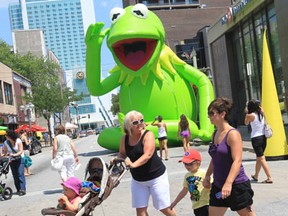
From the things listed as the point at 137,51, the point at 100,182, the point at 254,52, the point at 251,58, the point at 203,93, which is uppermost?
the point at 254,52

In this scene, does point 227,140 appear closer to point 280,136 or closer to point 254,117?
point 254,117

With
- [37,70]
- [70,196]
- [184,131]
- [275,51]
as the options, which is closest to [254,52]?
[275,51]

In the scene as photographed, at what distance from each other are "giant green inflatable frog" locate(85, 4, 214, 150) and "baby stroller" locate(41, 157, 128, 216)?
422 inches

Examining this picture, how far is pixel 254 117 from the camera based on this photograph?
8.42 metres

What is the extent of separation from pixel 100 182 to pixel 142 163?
56 cm

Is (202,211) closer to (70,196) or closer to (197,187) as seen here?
(197,187)

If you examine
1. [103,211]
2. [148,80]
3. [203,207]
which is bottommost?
[103,211]

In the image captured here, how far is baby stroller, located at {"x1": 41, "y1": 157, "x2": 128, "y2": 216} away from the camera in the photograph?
4.21 m

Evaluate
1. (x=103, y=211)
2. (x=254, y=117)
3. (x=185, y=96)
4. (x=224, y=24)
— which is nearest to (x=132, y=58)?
(x=185, y=96)

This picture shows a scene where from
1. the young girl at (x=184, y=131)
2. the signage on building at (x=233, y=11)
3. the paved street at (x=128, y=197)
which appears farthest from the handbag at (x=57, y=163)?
the signage on building at (x=233, y=11)

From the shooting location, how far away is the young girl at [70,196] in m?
4.30

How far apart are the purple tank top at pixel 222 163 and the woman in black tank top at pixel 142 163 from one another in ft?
2.90

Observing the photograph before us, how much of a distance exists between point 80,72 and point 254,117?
15245 cm

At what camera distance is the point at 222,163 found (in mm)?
3998
